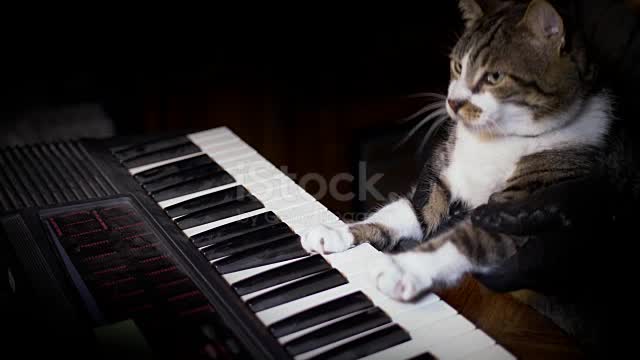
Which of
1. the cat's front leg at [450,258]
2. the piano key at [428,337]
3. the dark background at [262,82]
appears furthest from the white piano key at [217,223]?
the dark background at [262,82]

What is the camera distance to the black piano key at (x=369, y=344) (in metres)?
0.91

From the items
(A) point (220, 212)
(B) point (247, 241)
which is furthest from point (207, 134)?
(B) point (247, 241)

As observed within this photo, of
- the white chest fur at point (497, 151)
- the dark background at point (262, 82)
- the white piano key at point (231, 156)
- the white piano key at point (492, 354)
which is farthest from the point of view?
the dark background at point (262, 82)

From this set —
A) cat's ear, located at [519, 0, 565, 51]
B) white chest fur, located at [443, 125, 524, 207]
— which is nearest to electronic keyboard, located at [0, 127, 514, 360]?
white chest fur, located at [443, 125, 524, 207]

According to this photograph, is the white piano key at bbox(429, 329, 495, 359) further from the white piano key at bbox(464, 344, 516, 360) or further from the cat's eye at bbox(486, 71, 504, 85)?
the cat's eye at bbox(486, 71, 504, 85)

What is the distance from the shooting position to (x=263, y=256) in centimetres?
112

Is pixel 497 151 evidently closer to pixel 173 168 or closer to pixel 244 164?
pixel 244 164

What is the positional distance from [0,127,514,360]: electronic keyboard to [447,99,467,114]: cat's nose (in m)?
0.28

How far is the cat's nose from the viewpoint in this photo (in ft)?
4.00

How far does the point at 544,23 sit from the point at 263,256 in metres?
0.59

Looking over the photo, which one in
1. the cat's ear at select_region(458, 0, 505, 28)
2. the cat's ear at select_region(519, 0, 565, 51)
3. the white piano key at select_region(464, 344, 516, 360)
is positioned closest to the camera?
the white piano key at select_region(464, 344, 516, 360)

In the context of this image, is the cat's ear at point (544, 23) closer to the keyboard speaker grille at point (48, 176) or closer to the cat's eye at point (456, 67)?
the cat's eye at point (456, 67)

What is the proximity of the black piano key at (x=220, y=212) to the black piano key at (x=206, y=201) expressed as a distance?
0.01 metres

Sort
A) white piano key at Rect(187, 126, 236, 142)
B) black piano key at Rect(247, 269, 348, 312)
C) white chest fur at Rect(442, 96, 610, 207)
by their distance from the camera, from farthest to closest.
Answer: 1. white piano key at Rect(187, 126, 236, 142)
2. white chest fur at Rect(442, 96, 610, 207)
3. black piano key at Rect(247, 269, 348, 312)
